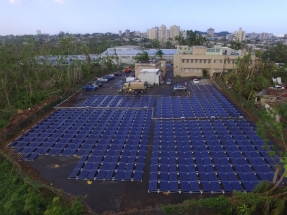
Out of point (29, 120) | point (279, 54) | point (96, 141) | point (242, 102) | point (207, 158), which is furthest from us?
point (279, 54)

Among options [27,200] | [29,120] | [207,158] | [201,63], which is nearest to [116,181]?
[27,200]

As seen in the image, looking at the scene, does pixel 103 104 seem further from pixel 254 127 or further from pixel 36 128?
pixel 254 127

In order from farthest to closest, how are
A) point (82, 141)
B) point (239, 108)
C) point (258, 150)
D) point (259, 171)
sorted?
point (239, 108) < point (82, 141) < point (258, 150) < point (259, 171)

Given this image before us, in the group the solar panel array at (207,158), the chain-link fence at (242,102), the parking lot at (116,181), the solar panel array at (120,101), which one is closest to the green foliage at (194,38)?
the chain-link fence at (242,102)

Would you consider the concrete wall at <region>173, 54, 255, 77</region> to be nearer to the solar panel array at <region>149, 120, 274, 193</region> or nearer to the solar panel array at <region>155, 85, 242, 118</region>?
the solar panel array at <region>155, 85, 242, 118</region>

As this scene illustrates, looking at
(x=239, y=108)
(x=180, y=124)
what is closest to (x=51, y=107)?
(x=180, y=124)

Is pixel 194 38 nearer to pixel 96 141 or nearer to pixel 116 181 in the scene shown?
pixel 96 141
